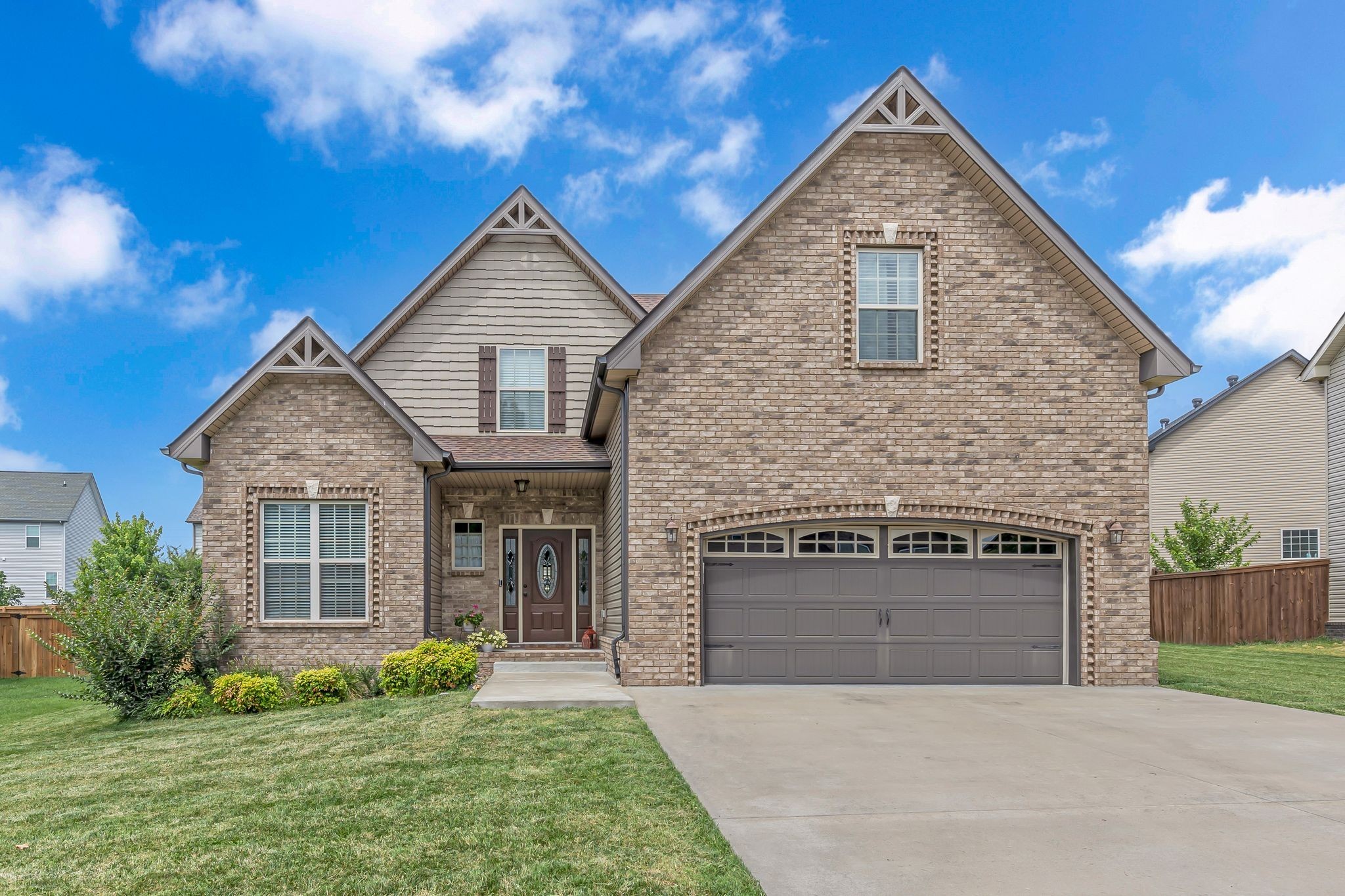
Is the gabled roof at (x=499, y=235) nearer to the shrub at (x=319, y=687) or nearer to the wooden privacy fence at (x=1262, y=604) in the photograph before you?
the shrub at (x=319, y=687)

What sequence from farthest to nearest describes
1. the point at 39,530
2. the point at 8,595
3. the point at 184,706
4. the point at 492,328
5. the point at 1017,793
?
the point at 39,530
the point at 8,595
the point at 492,328
the point at 184,706
the point at 1017,793

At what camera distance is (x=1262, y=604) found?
75.9 feet

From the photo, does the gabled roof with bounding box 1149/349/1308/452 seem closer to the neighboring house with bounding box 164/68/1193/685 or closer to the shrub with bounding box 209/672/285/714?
the neighboring house with bounding box 164/68/1193/685

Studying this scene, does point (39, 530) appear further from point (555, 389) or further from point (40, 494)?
point (555, 389)

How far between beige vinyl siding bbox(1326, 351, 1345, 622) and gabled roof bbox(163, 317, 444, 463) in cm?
2102

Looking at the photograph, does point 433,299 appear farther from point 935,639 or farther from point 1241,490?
point 1241,490

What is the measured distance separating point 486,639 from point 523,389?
4714 millimetres

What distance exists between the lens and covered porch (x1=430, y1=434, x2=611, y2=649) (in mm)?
17438

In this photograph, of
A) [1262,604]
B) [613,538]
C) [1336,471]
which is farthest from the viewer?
[1336,471]

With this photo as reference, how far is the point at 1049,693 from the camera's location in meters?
13.2

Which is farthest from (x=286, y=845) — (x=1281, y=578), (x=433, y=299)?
(x=1281, y=578)

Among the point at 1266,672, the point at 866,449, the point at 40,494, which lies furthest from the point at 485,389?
the point at 40,494

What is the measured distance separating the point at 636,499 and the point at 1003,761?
20.6 ft

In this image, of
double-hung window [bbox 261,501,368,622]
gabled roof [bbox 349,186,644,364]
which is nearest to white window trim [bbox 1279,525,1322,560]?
gabled roof [bbox 349,186,644,364]
